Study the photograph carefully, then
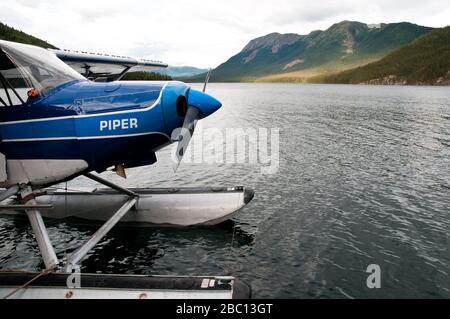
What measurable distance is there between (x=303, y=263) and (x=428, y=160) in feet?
58.1

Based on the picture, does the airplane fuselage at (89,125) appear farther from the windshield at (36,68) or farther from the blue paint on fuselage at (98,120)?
the windshield at (36,68)

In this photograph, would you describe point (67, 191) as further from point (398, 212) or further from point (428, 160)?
point (428, 160)

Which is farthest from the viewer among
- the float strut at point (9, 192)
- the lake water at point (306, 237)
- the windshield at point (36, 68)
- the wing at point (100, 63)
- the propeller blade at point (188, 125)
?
the wing at point (100, 63)

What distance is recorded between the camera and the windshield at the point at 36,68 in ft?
26.8

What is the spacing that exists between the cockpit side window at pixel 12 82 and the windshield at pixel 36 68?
0.59 feet

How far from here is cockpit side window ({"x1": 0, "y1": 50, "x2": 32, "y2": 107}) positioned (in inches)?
330

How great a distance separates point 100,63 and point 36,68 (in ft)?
16.5

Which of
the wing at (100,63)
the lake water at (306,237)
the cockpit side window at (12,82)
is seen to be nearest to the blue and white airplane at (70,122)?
the cockpit side window at (12,82)

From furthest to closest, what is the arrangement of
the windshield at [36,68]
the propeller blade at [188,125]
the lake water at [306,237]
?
the lake water at [306,237] → the windshield at [36,68] → the propeller blade at [188,125]

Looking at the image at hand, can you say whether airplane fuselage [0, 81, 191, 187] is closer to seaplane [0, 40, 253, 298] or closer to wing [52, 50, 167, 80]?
seaplane [0, 40, 253, 298]

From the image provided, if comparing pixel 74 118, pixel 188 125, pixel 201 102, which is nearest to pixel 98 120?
pixel 74 118

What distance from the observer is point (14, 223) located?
1462 centimetres

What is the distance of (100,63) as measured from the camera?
13117 millimetres
